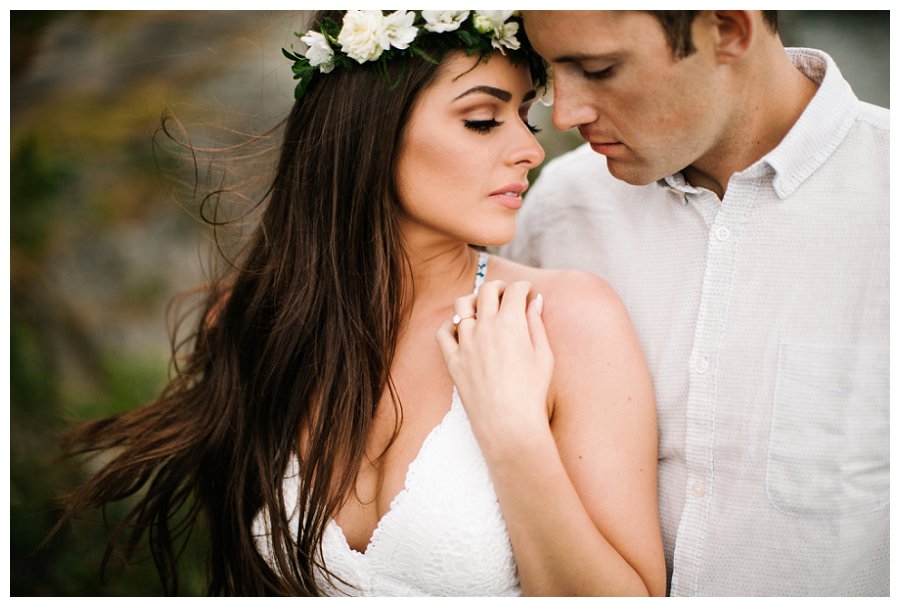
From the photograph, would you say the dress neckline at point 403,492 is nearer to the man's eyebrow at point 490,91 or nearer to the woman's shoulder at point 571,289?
the woman's shoulder at point 571,289

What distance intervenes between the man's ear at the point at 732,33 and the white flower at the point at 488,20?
1.68 ft

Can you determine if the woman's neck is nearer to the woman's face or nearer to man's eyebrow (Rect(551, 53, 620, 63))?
the woman's face

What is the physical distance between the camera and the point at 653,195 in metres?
2.10

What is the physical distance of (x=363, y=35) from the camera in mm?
1802

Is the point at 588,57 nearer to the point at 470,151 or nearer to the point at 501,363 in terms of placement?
the point at 470,151

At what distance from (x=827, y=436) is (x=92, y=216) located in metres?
3.67

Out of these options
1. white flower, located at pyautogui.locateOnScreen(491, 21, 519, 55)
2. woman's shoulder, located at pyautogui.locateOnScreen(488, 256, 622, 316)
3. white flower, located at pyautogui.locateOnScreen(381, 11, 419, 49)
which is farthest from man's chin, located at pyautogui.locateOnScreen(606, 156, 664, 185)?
white flower, located at pyautogui.locateOnScreen(381, 11, 419, 49)

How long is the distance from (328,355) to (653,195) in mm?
1094

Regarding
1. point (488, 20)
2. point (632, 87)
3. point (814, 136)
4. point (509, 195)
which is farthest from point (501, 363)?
point (814, 136)

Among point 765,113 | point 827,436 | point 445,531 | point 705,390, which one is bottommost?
point 445,531

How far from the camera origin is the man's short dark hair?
1.65m

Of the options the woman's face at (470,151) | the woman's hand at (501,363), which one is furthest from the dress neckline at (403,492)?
the woman's face at (470,151)
